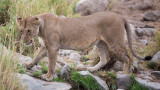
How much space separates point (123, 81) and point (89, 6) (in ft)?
24.1

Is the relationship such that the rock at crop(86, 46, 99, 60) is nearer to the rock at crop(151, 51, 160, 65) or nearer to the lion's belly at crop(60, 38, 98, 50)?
the lion's belly at crop(60, 38, 98, 50)

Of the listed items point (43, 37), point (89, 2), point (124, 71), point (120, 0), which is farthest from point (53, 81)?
point (120, 0)

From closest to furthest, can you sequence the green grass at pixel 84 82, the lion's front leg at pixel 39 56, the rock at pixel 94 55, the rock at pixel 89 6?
the green grass at pixel 84 82 → the lion's front leg at pixel 39 56 → the rock at pixel 94 55 → the rock at pixel 89 6

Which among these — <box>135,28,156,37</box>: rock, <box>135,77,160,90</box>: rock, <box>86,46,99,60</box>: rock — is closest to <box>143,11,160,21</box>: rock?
<box>135,28,156,37</box>: rock

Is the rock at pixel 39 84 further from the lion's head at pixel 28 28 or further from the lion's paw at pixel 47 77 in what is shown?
the lion's head at pixel 28 28

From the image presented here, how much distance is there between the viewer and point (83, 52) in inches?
308

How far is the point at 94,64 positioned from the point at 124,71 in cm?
99

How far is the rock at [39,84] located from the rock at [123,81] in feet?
3.21

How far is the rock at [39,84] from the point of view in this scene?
4480 millimetres

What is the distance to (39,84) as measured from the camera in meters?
4.64

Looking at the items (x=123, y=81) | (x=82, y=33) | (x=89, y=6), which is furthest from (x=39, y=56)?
(x=89, y=6)

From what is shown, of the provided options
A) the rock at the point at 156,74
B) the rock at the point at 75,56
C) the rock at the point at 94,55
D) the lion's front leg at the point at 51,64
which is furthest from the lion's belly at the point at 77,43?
the rock at the point at 75,56

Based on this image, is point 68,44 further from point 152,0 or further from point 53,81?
point 152,0

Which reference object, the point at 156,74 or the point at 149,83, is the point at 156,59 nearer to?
the point at 156,74
